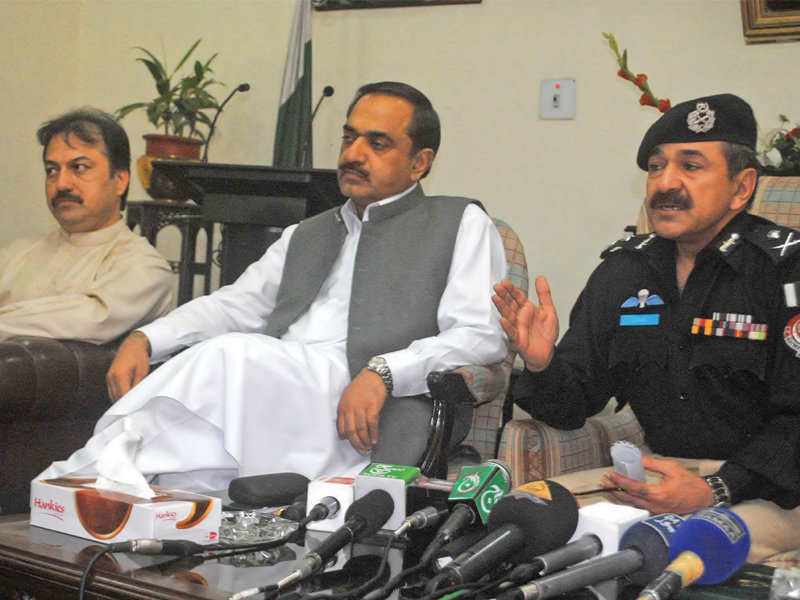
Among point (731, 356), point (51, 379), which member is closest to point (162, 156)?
point (51, 379)

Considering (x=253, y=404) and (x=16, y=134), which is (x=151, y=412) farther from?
(x=16, y=134)

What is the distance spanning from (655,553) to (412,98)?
5.37 feet

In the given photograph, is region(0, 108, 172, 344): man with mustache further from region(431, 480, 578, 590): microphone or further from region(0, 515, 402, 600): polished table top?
region(431, 480, 578, 590): microphone

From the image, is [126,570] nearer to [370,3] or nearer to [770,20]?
[770,20]

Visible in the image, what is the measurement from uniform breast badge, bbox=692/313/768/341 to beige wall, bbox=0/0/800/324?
152 cm

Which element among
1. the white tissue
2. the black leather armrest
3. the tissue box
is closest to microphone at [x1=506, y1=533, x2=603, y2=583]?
the tissue box

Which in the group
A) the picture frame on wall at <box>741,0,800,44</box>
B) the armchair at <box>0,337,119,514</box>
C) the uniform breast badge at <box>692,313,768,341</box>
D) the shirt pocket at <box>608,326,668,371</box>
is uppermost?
the picture frame on wall at <box>741,0,800,44</box>

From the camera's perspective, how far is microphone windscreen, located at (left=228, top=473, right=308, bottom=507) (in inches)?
54.6

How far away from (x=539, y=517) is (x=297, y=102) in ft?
8.94

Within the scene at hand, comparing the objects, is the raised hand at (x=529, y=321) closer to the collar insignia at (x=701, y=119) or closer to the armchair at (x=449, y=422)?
the armchair at (x=449, y=422)

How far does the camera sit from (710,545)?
0.98 m

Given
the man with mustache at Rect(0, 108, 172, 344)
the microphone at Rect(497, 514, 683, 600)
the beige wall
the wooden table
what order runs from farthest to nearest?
the beige wall → the man with mustache at Rect(0, 108, 172, 344) → the wooden table → the microphone at Rect(497, 514, 683, 600)

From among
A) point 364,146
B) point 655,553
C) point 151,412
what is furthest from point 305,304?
point 655,553

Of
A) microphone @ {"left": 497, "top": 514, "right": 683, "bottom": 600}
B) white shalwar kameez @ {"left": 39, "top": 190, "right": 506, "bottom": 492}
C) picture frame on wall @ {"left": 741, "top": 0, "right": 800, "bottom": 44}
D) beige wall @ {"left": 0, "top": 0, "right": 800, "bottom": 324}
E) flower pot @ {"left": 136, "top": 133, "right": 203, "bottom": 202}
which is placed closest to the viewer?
microphone @ {"left": 497, "top": 514, "right": 683, "bottom": 600}
